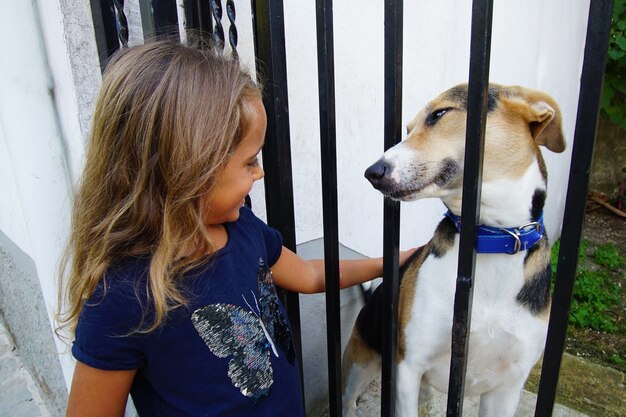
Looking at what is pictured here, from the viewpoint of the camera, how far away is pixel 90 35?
140cm

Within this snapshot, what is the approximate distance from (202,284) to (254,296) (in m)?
0.15

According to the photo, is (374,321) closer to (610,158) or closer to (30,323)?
(30,323)

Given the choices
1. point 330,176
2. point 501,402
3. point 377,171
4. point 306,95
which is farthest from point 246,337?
point 306,95

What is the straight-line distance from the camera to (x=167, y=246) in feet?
3.37

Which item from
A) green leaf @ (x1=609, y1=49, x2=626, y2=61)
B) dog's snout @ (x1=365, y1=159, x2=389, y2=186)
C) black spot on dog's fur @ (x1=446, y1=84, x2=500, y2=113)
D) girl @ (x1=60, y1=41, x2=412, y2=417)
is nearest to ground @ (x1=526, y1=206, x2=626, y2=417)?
black spot on dog's fur @ (x1=446, y1=84, x2=500, y2=113)

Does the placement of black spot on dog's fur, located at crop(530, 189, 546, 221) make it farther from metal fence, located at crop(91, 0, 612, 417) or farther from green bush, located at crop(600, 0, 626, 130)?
green bush, located at crop(600, 0, 626, 130)

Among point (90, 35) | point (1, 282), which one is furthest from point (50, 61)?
point (1, 282)

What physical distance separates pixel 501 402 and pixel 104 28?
181 cm

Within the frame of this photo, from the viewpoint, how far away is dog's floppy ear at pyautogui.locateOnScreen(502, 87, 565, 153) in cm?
132

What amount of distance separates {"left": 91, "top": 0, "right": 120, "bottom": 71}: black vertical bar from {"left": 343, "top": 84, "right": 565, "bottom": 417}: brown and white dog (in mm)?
830

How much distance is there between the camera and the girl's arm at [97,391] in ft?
3.34

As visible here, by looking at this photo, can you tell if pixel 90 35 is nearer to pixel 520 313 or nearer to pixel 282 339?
pixel 282 339

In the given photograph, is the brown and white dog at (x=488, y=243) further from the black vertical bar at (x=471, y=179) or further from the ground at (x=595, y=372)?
the ground at (x=595, y=372)

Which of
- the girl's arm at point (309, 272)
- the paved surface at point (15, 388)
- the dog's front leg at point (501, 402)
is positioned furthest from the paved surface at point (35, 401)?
the girl's arm at point (309, 272)
